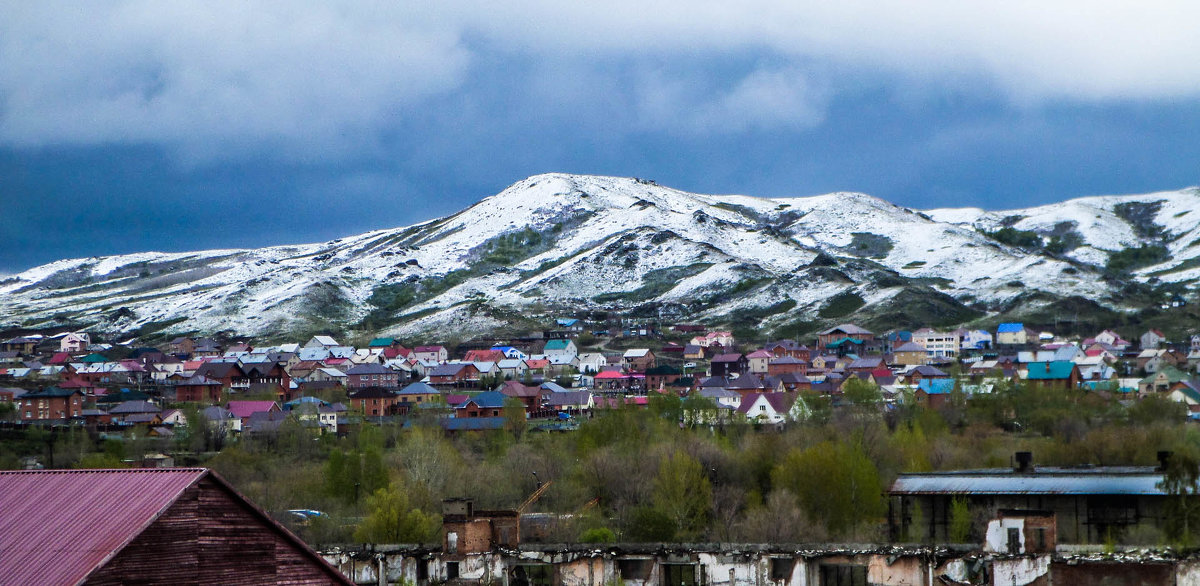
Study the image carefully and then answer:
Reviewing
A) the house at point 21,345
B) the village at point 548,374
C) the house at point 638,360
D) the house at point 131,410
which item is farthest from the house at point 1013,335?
the house at point 21,345

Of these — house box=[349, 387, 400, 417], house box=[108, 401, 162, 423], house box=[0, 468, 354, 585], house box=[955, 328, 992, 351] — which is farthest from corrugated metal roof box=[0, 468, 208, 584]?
house box=[955, 328, 992, 351]

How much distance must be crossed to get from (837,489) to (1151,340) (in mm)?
84674

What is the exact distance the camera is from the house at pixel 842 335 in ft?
422

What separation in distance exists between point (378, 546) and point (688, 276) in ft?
477

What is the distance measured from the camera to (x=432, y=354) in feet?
424

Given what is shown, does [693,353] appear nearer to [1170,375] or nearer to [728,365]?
[728,365]

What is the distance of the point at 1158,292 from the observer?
161875 millimetres

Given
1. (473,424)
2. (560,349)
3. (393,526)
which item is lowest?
(393,526)

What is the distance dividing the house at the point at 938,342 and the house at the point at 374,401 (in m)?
52.6

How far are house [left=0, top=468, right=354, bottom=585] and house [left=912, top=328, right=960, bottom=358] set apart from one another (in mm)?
111797

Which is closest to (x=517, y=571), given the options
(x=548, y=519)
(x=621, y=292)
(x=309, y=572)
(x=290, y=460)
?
(x=548, y=519)

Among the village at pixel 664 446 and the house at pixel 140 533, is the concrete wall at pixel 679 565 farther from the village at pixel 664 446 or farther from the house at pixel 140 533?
the house at pixel 140 533

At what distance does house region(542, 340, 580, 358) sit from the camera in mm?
125250

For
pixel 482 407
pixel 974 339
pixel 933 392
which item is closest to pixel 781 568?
pixel 482 407
